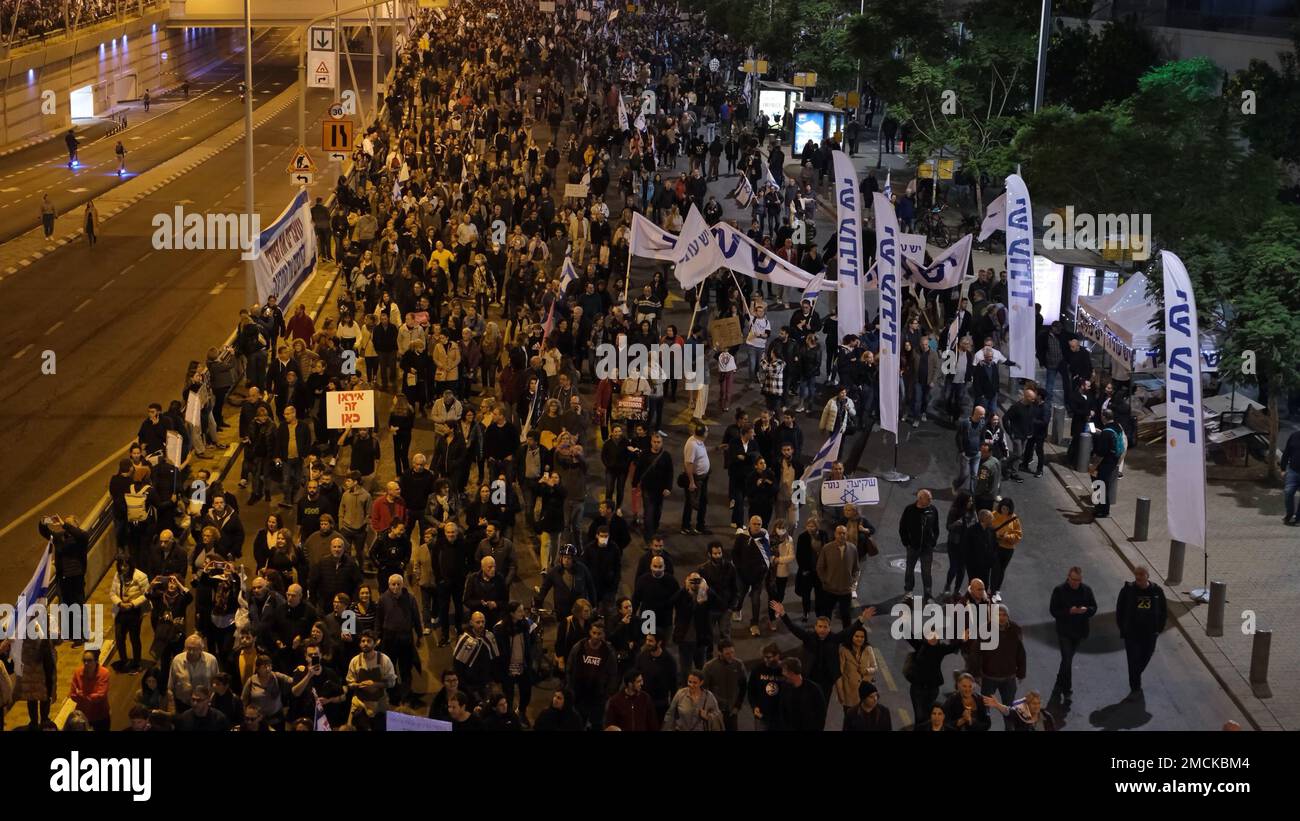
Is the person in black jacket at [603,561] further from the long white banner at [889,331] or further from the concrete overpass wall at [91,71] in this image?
the concrete overpass wall at [91,71]

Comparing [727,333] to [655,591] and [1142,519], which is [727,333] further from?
[655,591]

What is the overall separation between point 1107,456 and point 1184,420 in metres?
3.99

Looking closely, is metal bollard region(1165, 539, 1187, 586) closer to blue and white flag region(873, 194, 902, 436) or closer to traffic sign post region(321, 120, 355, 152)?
blue and white flag region(873, 194, 902, 436)

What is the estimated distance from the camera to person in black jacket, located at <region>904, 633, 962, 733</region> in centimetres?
1584

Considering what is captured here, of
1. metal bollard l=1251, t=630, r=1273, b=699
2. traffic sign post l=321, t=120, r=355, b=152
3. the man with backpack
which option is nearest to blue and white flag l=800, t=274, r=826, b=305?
the man with backpack

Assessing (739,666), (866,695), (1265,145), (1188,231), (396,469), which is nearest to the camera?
(866,695)

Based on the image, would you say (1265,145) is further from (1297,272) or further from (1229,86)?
(1297,272)

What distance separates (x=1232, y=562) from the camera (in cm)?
2188

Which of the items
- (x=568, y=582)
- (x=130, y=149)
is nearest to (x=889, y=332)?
(x=568, y=582)

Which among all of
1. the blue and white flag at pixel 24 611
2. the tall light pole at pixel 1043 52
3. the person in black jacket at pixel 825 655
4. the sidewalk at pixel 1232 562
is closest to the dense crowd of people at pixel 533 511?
the person in black jacket at pixel 825 655

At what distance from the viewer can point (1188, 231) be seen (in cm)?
2920
